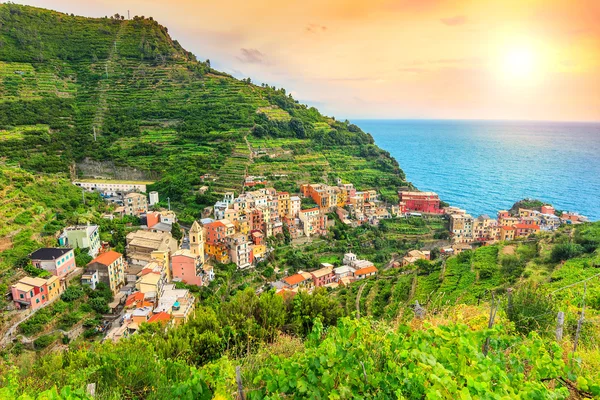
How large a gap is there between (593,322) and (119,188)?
30.0m

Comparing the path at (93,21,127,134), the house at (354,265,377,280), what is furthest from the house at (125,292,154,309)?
the path at (93,21,127,134)

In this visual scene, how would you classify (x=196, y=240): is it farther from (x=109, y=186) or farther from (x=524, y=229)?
(x=524, y=229)

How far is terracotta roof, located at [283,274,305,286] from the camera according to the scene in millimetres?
19453

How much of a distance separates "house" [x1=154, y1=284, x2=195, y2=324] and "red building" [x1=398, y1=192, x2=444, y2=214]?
2078 cm

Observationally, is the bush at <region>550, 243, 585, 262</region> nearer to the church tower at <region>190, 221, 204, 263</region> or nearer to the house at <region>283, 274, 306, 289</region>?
the house at <region>283, 274, 306, 289</region>

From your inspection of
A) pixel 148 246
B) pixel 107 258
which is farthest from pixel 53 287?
pixel 148 246

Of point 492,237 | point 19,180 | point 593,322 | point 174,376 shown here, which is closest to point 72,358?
point 174,376

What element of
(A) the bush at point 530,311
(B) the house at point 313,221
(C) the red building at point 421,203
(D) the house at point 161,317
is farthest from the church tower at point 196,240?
(C) the red building at point 421,203

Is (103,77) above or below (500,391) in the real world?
above

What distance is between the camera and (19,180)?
19281mm

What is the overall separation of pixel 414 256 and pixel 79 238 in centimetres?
2050

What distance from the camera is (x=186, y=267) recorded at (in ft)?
58.6

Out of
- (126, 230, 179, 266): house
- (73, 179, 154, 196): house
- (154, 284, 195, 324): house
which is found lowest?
(154, 284, 195, 324): house

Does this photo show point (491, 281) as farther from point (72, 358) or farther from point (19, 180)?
point (19, 180)
